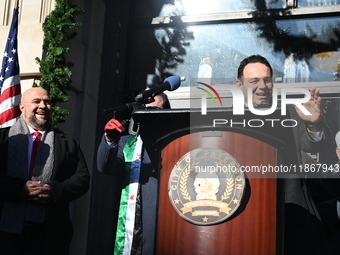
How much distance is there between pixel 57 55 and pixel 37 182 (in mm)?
1989

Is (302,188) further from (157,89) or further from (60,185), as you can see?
(60,185)

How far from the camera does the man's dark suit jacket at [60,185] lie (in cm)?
423

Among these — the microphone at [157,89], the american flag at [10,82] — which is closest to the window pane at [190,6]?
the american flag at [10,82]

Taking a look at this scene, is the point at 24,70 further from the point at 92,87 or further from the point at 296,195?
the point at 296,195

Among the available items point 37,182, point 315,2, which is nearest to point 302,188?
point 37,182

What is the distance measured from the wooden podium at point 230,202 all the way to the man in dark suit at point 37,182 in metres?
1.03

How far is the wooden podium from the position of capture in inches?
125

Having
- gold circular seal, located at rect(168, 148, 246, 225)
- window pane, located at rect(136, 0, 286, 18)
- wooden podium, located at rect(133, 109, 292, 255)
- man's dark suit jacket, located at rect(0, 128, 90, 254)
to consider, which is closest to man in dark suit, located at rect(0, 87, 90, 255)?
man's dark suit jacket, located at rect(0, 128, 90, 254)

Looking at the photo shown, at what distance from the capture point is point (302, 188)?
3539mm

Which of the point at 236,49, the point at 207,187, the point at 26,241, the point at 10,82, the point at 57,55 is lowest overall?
the point at 26,241

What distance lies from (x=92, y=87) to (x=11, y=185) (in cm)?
264

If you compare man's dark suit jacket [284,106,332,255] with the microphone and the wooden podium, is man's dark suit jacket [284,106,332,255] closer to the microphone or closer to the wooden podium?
the wooden podium

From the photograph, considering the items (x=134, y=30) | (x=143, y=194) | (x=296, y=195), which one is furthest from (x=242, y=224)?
(x=134, y=30)

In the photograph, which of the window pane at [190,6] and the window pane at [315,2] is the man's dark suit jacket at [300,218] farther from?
the window pane at [190,6]
